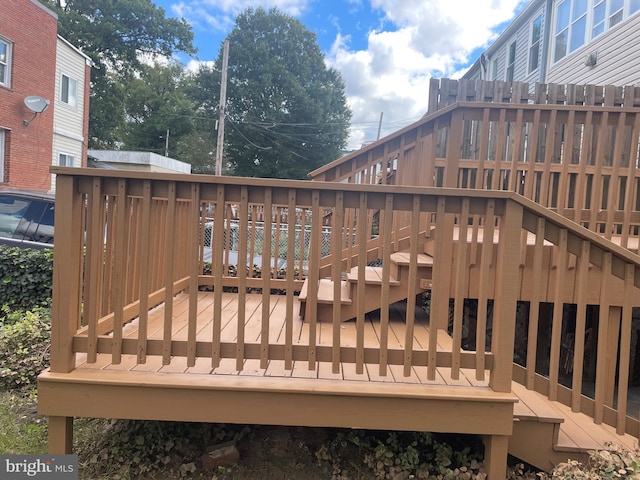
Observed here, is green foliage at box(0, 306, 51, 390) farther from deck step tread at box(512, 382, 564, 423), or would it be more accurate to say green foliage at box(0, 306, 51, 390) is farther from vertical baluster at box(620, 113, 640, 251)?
vertical baluster at box(620, 113, 640, 251)

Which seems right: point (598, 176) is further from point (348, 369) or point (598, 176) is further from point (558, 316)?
point (348, 369)

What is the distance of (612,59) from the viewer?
24.6 ft

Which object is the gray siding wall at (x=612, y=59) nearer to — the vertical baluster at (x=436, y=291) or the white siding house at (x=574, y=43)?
the white siding house at (x=574, y=43)

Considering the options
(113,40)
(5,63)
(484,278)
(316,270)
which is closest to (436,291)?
(484,278)

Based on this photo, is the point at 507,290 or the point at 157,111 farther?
the point at 157,111

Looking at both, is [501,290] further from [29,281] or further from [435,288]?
[29,281]

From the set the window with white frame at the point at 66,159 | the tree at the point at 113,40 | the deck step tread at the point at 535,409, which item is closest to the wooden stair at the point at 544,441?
the deck step tread at the point at 535,409

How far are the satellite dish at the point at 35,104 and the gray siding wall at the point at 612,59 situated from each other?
13.4 metres

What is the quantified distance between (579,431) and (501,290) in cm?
120

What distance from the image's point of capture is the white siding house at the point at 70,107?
13.4 meters

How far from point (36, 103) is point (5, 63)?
115cm

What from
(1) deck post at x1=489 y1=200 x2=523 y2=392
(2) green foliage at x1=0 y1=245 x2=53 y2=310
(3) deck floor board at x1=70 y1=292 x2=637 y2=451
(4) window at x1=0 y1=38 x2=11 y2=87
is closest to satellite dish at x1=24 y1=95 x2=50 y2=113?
(4) window at x1=0 y1=38 x2=11 y2=87

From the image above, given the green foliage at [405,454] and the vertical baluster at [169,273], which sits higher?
the vertical baluster at [169,273]

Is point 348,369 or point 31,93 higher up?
point 31,93
